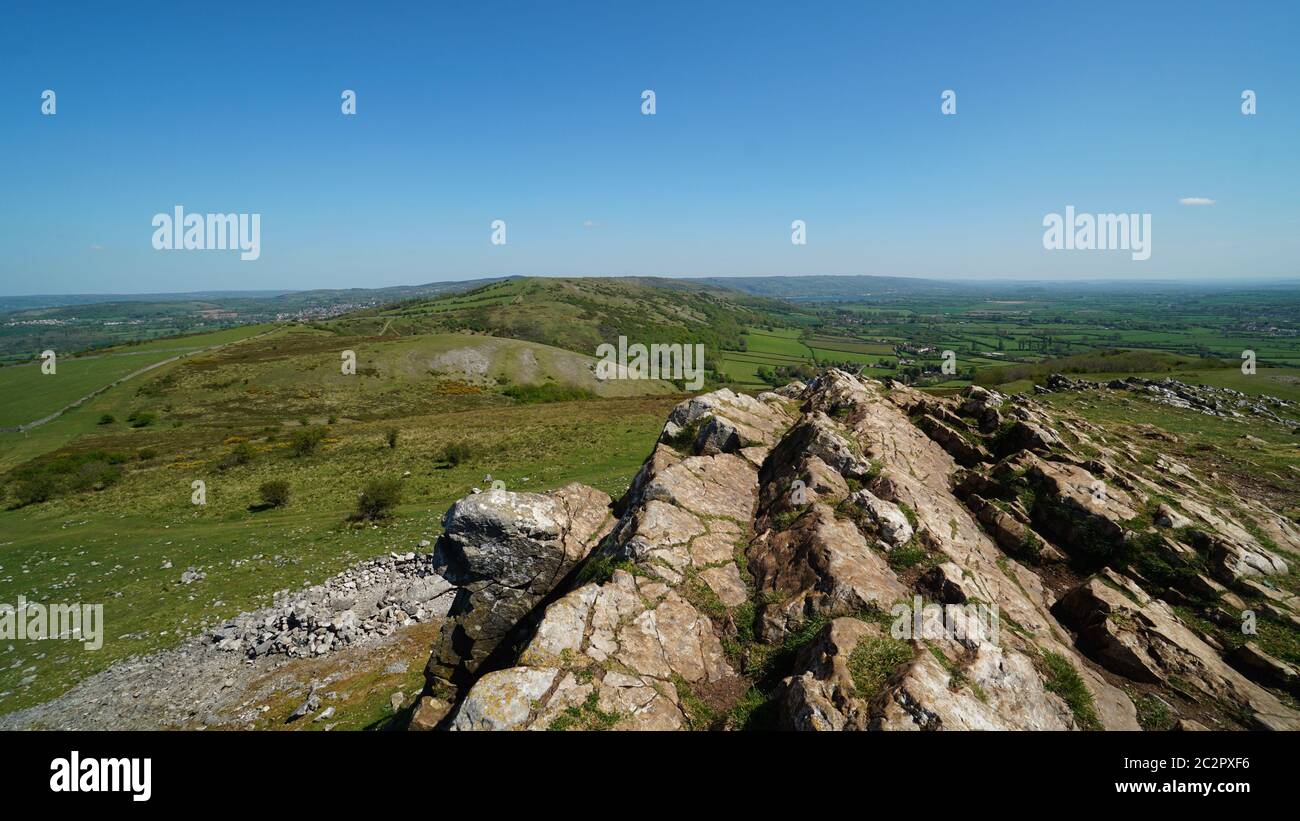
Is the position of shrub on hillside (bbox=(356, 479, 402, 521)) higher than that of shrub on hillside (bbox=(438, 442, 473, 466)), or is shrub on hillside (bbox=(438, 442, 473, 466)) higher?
shrub on hillside (bbox=(438, 442, 473, 466))

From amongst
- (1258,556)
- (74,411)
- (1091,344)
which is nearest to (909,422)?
(1258,556)

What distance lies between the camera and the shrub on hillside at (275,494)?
36.8 m

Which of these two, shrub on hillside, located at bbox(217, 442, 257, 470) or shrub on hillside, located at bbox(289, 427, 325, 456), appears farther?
shrub on hillside, located at bbox(289, 427, 325, 456)

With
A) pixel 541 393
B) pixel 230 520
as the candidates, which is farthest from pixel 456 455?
pixel 541 393

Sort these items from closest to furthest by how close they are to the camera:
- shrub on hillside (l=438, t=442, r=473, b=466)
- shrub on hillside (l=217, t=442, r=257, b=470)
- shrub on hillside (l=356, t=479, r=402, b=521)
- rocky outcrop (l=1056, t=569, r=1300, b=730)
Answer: rocky outcrop (l=1056, t=569, r=1300, b=730) → shrub on hillside (l=356, t=479, r=402, b=521) → shrub on hillside (l=438, t=442, r=473, b=466) → shrub on hillside (l=217, t=442, r=257, b=470)

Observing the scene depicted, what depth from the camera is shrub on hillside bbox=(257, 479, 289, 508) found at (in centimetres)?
3675

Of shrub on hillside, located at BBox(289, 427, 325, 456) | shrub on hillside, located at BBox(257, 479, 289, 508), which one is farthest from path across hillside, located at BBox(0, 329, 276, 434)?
shrub on hillside, located at BBox(257, 479, 289, 508)

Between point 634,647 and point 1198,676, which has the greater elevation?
point 634,647

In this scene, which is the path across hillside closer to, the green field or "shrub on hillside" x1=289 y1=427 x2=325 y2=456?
the green field

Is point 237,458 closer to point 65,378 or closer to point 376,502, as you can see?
point 376,502

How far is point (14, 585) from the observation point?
2520 cm

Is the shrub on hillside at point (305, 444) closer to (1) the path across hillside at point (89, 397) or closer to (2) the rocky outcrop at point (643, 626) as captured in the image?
(1) the path across hillside at point (89, 397)
